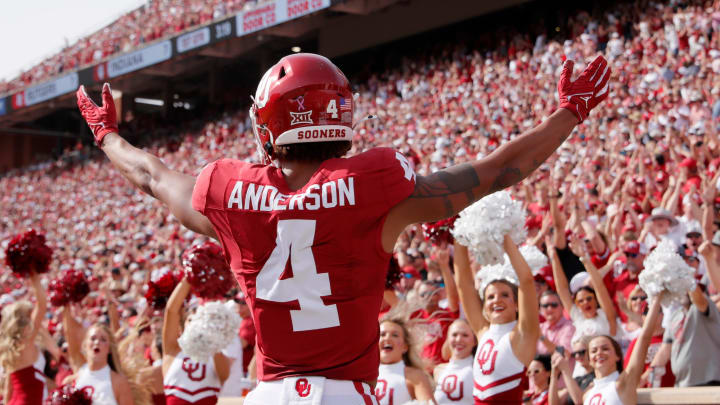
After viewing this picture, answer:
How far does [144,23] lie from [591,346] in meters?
23.7

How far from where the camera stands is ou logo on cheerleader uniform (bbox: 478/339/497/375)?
4070 millimetres

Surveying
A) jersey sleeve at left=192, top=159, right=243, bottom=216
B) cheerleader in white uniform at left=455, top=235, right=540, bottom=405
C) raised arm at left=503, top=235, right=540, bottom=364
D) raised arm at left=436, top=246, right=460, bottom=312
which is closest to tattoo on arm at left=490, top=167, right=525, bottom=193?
jersey sleeve at left=192, top=159, right=243, bottom=216

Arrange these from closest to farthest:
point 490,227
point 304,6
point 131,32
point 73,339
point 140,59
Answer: point 490,227, point 73,339, point 304,6, point 140,59, point 131,32

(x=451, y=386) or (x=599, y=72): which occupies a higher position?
(x=599, y=72)

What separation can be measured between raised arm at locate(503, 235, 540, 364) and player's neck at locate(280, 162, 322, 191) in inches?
68.2

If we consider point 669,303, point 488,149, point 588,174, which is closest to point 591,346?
point 669,303

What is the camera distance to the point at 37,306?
5.43 meters

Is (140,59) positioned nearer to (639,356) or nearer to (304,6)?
(304,6)

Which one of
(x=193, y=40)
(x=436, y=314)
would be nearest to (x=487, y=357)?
(x=436, y=314)

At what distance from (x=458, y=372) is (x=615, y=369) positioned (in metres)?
0.79

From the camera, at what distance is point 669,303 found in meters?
4.11

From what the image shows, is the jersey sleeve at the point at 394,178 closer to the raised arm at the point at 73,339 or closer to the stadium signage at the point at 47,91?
the raised arm at the point at 73,339

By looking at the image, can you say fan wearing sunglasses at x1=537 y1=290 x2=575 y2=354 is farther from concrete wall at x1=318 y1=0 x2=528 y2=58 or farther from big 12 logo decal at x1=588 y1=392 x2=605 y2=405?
concrete wall at x1=318 y1=0 x2=528 y2=58

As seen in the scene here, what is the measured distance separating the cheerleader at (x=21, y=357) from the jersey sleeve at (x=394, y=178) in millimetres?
4185
